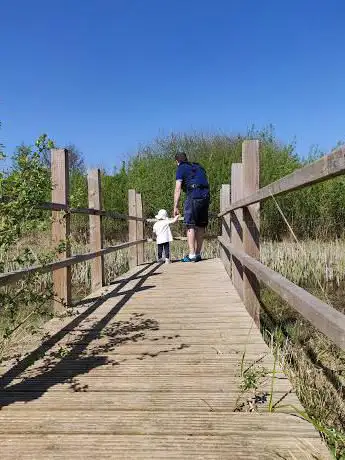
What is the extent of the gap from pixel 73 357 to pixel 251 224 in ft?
5.53

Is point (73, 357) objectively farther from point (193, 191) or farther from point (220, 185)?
point (220, 185)

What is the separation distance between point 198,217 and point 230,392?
525 cm

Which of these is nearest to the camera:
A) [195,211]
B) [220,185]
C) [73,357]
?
[73,357]

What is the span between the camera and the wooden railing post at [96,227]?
5410 mm

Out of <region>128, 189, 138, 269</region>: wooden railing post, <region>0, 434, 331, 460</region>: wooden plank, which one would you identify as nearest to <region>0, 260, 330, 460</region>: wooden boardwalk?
<region>0, 434, 331, 460</region>: wooden plank

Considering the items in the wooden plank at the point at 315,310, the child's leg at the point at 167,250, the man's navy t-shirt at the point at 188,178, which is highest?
the man's navy t-shirt at the point at 188,178

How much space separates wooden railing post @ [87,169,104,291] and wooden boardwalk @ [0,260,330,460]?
177 cm

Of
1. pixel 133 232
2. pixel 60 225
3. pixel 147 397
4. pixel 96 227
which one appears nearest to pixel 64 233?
pixel 60 225

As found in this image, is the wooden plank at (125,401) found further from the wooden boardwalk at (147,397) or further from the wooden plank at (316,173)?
the wooden plank at (316,173)

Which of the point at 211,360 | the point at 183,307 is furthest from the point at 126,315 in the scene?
the point at 211,360

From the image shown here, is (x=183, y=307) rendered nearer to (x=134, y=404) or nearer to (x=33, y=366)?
(x=33, y=366)

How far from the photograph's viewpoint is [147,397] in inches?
82.0

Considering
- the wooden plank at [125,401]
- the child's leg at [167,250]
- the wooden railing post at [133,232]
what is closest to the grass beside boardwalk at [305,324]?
the wooden plank at [125,401]

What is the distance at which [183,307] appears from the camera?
14.0ft
